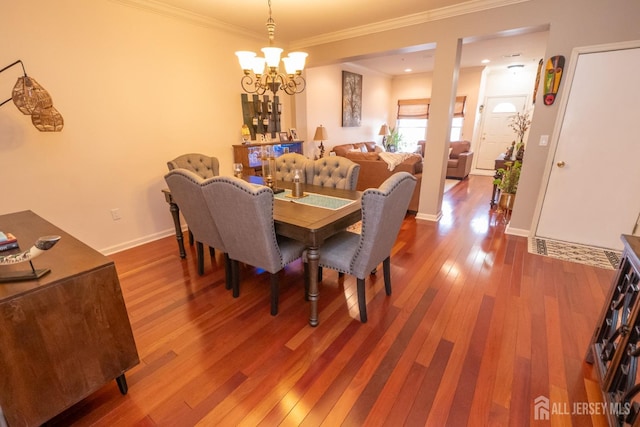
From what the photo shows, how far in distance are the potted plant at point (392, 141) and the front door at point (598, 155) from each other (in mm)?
5395

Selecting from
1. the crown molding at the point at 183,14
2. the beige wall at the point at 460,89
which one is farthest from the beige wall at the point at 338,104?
the crown molding at the point at 183,14

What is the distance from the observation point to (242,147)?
159 inches

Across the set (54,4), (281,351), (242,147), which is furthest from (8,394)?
(242,147)

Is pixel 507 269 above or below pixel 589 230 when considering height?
below

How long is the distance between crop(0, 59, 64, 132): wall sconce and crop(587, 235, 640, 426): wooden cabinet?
3.91 metres

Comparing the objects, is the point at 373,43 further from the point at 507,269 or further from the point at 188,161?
the point at 507,269

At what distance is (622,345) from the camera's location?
1.28 m

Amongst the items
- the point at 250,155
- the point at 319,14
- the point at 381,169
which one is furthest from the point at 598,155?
the point at 250,155

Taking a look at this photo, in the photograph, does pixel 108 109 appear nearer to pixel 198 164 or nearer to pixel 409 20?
pixel 198 164

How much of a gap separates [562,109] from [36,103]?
484 cm

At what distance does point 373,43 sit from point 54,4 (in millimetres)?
3342

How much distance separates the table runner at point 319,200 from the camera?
217cm

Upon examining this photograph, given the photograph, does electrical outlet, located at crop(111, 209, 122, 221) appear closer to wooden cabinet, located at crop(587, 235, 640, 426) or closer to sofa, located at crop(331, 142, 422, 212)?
sofa, located at crop(331, 142, 422, 212)

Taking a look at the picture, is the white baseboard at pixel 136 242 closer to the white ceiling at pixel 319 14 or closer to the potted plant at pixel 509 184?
the white ceiling at pixel 319 14
